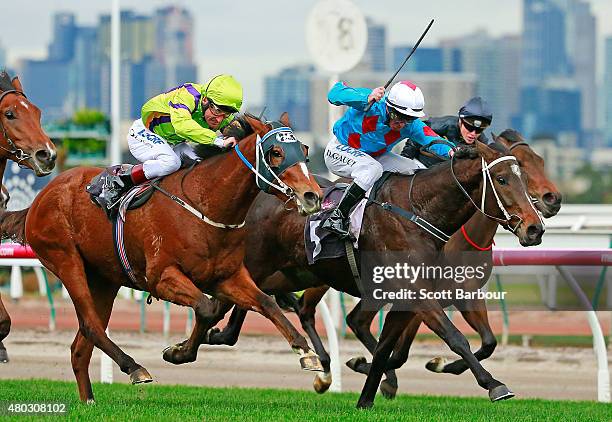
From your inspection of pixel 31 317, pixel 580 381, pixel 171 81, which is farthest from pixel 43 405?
pixel 171 81

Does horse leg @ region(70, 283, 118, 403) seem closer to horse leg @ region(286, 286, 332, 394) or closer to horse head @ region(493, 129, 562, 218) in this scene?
horse leg @ region(286, 286, 332, 394)

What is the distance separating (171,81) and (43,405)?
159m

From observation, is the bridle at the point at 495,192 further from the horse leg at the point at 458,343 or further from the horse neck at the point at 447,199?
the horse leg at the point at 458,343

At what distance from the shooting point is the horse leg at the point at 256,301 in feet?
23.0

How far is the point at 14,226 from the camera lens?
8.49 m

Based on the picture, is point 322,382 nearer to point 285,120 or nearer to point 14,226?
point 285,120

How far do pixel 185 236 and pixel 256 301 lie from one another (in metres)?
0.52

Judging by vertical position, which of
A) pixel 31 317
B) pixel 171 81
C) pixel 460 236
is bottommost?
pixel 171 81

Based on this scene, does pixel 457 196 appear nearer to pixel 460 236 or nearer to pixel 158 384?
pixel 460 236

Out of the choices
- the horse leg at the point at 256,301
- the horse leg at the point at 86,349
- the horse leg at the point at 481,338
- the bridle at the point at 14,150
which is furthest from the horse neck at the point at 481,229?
the bridle at the point at 14,150

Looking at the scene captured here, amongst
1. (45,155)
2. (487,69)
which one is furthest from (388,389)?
(487,69)

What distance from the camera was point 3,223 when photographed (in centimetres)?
853

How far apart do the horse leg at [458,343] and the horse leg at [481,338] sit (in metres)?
0.82

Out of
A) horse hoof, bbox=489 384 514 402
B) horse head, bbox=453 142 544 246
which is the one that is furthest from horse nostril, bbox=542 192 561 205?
horse hoof, bbox=489 384 514 402
